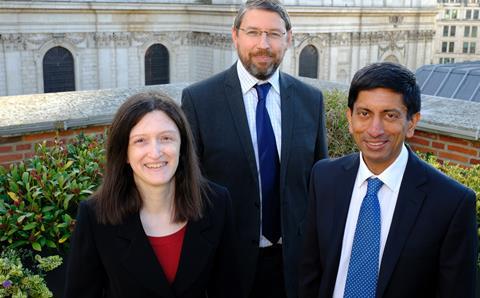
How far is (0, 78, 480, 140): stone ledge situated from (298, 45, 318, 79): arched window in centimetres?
3384

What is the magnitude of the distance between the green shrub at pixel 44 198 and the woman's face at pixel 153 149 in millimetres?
1209

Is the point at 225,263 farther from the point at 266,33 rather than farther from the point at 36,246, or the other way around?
the point at 266,33

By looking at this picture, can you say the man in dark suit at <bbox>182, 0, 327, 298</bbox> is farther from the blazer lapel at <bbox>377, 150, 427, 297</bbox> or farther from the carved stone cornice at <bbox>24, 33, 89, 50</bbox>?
the carved stone cornice at <bbox>24, 33, 89, 50</bbox>

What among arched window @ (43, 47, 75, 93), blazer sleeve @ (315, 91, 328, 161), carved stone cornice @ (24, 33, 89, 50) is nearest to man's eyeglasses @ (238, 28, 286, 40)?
blazer sleeve @ (315, 91, 328, 161)

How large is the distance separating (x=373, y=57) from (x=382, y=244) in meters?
43.1

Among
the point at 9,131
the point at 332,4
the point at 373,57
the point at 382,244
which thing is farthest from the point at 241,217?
the point at 373,57

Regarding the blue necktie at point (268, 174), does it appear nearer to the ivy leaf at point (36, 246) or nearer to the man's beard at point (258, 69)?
the man's beard at point (258, 69)

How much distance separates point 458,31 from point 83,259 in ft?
346

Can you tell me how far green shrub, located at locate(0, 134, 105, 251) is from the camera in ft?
11.6

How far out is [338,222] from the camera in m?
2.70

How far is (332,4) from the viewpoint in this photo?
3919cm

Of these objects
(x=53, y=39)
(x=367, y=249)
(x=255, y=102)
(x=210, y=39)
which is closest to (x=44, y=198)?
(x=255, y=102)

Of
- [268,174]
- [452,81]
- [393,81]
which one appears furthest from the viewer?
[452,81]

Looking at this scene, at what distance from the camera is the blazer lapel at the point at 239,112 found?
3.50m
